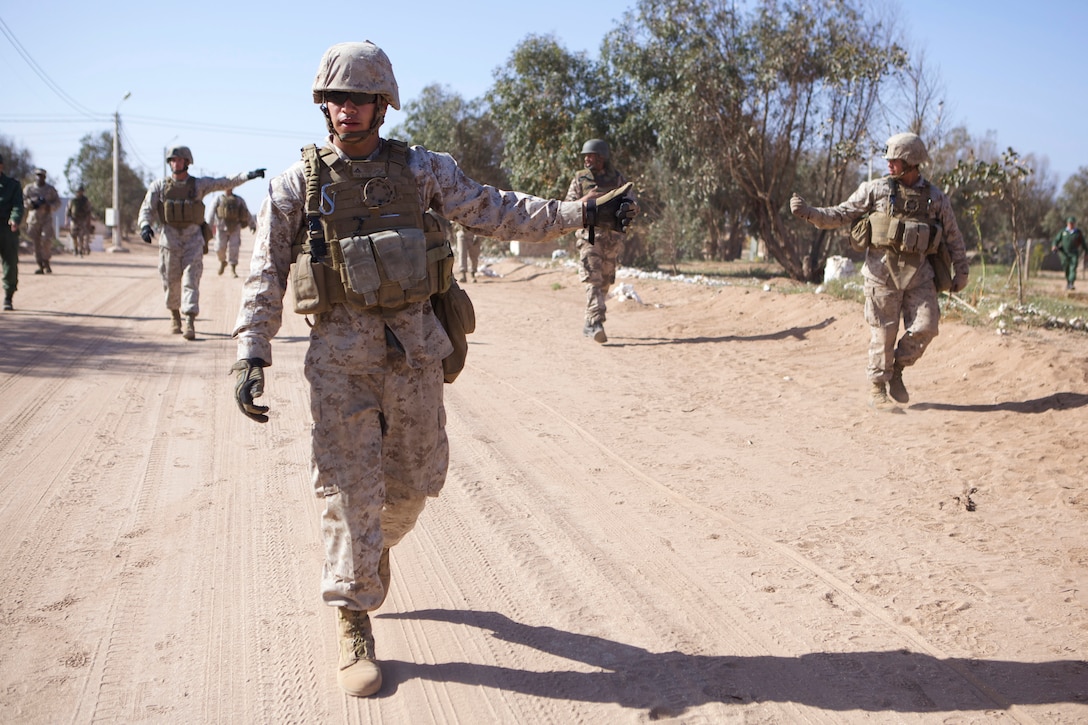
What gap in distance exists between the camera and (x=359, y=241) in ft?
10.8

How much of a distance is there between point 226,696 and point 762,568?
2553 mm

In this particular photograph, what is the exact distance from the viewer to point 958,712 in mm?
3209

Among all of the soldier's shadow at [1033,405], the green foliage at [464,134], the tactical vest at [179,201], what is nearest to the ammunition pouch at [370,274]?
the soldier's shadow at [1033,405]

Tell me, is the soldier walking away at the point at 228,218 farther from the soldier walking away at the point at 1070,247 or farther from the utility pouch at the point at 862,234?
the soldier walking away at the point at 1070,247

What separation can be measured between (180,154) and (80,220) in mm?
18730

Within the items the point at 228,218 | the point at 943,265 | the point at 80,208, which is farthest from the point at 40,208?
the point at 943,265

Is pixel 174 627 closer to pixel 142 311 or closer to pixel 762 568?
pixel 762 568

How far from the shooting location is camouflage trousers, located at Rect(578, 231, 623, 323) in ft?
37.5

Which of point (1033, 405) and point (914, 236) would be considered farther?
point (1033, 405)

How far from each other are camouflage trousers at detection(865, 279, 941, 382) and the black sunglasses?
18.5ft

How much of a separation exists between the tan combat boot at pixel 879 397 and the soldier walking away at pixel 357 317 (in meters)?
5.22

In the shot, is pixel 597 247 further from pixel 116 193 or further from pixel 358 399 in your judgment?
pixel 116 193

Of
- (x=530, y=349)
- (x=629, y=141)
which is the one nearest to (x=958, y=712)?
(x=530, y=349)

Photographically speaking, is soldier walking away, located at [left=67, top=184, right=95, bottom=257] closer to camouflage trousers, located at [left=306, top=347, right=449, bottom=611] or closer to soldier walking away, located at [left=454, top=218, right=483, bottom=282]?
soldier walking away, located at [left=454, top=218, right=483, bottom=282]
